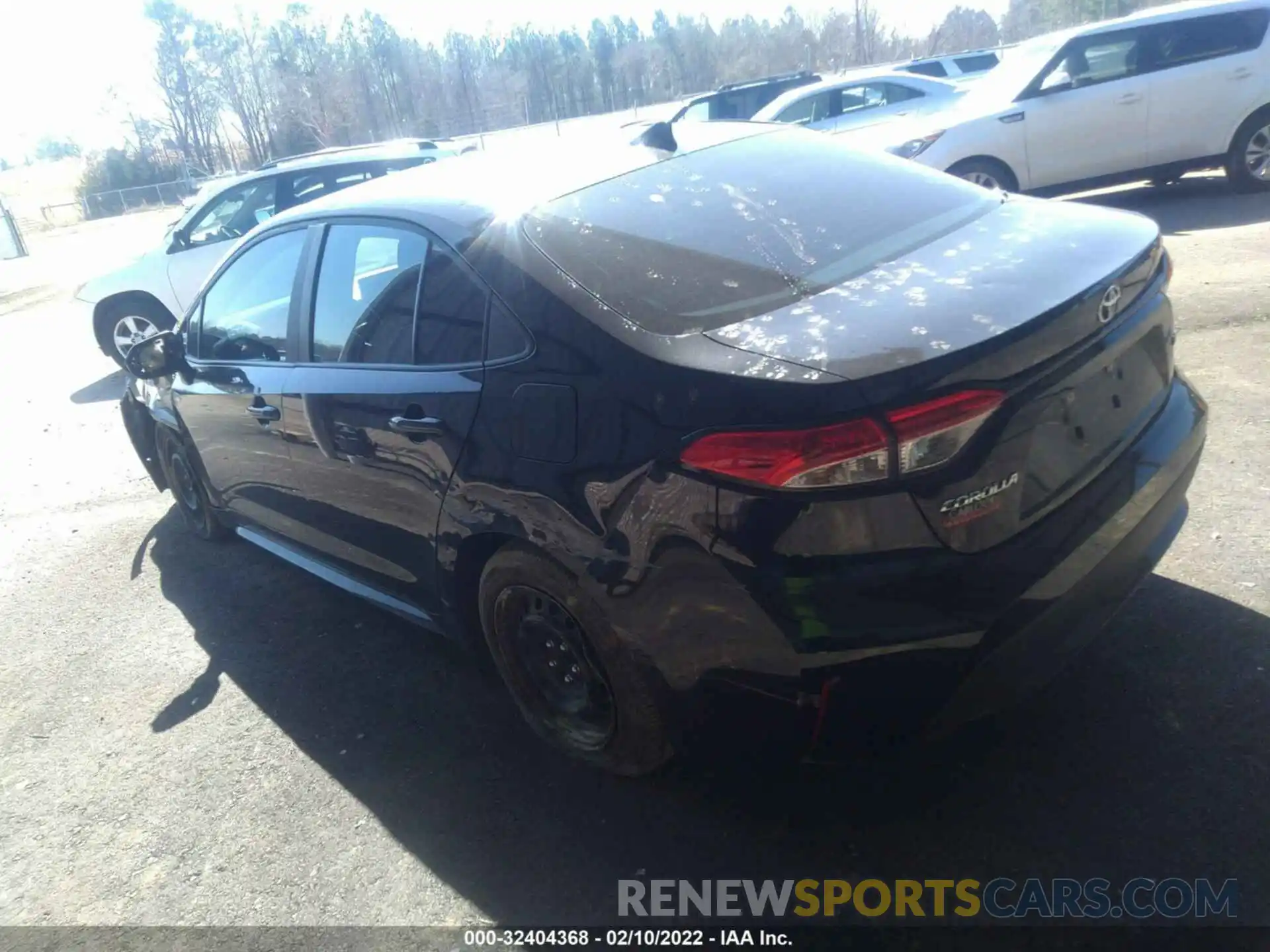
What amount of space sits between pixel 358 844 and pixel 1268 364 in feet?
16.1

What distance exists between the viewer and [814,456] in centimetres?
208

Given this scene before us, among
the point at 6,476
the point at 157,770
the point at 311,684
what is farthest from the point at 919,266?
the point at 6,476

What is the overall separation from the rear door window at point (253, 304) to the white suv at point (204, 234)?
557 cm

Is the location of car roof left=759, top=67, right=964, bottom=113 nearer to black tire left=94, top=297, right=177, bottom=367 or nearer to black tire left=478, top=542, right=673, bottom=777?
black tire left=94, top=297, right=177, bottom=367

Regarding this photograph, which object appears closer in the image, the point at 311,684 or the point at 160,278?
the point at 311,684

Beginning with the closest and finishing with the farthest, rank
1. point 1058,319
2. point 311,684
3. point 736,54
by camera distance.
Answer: point 1058,319
point 311,684
point 736,54

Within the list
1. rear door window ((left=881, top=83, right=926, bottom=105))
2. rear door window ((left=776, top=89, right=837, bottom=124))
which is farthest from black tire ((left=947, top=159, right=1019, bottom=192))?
rear door window ((left=776, top=89, right=837, bottom=124))

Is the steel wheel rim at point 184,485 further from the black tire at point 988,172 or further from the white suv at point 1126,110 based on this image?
the black tire at point 988,172

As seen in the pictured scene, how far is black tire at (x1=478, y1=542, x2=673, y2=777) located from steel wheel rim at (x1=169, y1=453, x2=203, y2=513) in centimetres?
288

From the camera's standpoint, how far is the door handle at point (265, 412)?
3.84 meters

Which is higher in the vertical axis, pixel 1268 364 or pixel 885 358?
pixel 885 358

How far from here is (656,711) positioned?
259 centimetres

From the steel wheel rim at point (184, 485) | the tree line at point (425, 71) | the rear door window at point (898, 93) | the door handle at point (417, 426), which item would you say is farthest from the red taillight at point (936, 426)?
the tree line at point (425, 71)

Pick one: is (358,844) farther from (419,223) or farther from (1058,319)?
(1058,319)
